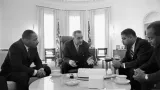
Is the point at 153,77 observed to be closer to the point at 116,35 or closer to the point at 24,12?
the point at 116,35

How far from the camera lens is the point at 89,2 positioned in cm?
765

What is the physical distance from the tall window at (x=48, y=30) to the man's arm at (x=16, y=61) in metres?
5.14

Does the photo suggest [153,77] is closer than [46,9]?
Yes

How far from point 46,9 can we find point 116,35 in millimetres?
3733

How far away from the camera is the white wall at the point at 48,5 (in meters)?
6.09

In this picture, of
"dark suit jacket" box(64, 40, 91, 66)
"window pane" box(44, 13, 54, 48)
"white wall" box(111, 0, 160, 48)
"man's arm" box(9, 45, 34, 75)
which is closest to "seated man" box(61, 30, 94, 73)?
"dark suit jacket" box(64, 40, 91, 66)

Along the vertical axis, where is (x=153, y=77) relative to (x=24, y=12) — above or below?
below

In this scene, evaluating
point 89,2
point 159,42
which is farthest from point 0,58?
point 89,2

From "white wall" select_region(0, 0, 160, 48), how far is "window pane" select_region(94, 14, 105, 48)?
1.84 ft

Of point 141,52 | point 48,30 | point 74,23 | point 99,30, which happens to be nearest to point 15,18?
point 48,30

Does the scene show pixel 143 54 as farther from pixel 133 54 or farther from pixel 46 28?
pixel 46 28

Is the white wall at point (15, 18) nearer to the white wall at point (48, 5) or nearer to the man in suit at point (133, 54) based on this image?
the white wall at point (48, 5)

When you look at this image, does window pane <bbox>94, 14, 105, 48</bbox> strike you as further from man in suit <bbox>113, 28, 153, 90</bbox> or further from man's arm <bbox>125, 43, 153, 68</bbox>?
man's arm <bbox>125, 43, 153, 68</bbox>

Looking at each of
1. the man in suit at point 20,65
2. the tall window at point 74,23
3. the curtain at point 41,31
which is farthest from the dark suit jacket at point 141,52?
the tall window at point 74,23
